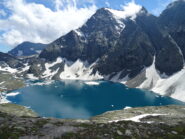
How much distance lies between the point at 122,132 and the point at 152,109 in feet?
291

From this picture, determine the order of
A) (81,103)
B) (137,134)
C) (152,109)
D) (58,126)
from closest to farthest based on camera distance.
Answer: (137,134), (58,126), (152,109), (81,103)

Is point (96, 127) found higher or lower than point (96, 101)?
lower

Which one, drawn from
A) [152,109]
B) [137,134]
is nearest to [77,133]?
[137,134]

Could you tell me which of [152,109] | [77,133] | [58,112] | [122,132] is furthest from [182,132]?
[58,112]

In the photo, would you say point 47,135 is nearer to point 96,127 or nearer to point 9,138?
point 9,138

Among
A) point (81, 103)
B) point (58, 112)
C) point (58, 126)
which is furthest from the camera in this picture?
point (81, 103)

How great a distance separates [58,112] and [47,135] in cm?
11182

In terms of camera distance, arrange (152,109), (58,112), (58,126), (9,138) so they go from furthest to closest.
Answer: (58,112) < (152,109) < (58,126) < (9,138)

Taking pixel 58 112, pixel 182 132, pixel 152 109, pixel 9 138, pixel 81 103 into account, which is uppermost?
pixel 81 103

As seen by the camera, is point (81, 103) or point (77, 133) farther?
point (81, 103)

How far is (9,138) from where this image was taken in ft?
83.6

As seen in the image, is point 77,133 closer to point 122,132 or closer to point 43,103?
point 122,132

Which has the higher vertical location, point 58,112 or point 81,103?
point 81,103

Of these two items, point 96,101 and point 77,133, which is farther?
point 96,101
